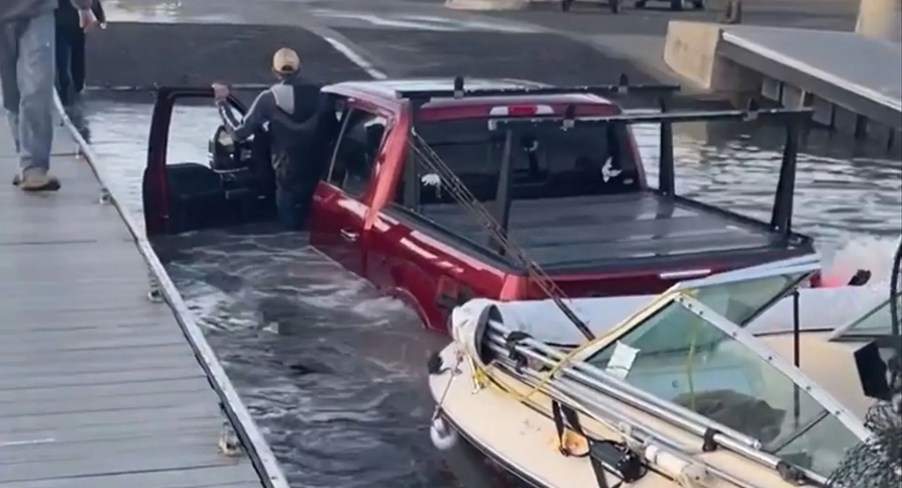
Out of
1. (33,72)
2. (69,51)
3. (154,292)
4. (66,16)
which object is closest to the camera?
(154,292)

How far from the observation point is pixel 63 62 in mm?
17859

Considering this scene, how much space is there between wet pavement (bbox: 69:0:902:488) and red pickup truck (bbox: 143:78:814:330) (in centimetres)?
53

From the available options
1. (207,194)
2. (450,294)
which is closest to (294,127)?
(207,194)

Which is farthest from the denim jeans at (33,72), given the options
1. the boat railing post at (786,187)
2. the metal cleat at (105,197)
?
the boat railing post at (786,187)

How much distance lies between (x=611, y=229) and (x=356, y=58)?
17.5 metres

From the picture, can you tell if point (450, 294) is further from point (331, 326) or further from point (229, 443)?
point (229, 443)

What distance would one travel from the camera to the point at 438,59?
26.3 m

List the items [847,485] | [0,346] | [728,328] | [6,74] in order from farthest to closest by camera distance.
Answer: [6,74] < [0,346] < [728,328] < [847,485]

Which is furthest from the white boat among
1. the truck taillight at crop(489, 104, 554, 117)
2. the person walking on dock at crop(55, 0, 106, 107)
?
the person walking on dock at crop(55, 0, 106, 107)

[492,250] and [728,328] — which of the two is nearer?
[728,328]

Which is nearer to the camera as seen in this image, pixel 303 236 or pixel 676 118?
pixel 676 118

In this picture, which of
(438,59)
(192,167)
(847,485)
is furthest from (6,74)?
(438,59)

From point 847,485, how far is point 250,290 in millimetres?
7629

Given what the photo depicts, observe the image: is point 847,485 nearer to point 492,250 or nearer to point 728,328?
point 728,328
